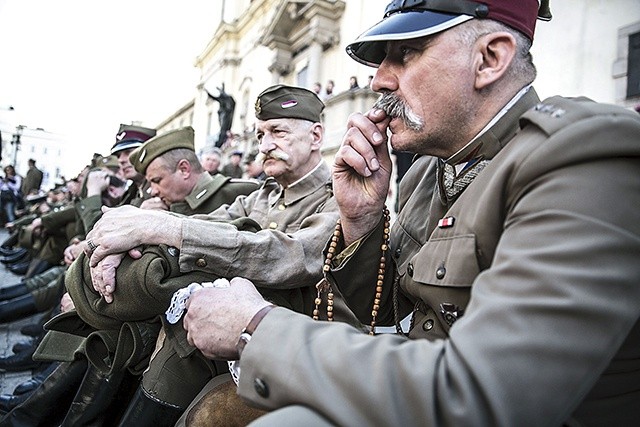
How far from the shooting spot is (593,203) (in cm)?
84

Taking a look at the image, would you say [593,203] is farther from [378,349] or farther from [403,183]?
[403,183]

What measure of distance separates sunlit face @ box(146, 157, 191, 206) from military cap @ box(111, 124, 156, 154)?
66.1 inches

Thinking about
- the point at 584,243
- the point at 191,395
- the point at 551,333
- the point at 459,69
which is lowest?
the point at 191,395

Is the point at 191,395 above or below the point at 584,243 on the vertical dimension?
below

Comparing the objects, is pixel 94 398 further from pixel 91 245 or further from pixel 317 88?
pixel 317 88

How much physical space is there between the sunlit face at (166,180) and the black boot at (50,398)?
4.31 feet

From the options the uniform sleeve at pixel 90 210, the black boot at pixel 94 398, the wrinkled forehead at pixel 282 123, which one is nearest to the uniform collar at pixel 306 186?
the wrinkled forehead at pixel 282 123

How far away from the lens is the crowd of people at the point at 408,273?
787 millimetres

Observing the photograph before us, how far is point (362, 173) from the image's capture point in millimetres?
1579

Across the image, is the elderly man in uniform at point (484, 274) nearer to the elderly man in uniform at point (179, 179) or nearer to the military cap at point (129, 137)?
the elderly man in uniform at point (179, 179)

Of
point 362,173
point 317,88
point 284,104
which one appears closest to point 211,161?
point 284,104

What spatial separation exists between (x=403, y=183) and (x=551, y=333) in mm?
1251

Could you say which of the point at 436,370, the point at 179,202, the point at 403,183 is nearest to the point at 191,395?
the point at 403,183

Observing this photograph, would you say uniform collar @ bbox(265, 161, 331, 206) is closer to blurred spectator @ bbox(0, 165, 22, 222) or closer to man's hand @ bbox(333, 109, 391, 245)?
man's hand @ bbox(333, 109, 391, 245)
